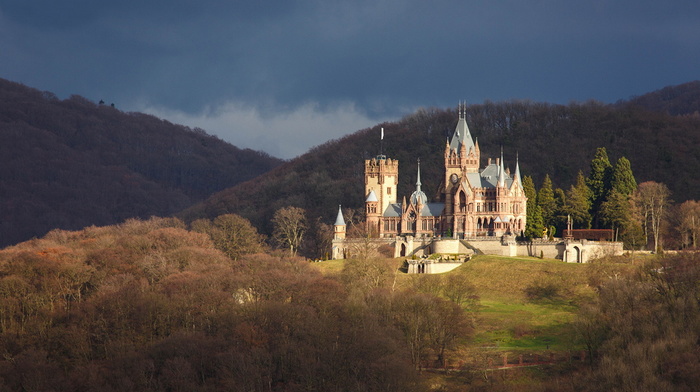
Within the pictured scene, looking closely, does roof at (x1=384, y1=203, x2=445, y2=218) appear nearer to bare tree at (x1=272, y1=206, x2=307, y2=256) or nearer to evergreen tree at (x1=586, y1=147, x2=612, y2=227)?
bare tree at (x1=272, y1=206, x2=307, y2=256)

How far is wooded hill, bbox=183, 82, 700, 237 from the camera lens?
137m

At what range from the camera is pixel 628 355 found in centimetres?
6088

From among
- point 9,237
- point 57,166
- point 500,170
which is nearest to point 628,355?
point 500,170

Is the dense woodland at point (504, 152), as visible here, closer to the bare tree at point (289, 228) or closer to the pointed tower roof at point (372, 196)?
the bare tree at point (289, 228)

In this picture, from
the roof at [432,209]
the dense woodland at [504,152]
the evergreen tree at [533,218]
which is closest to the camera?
the evergreen tree at [533,218]

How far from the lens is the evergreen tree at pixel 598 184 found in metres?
106

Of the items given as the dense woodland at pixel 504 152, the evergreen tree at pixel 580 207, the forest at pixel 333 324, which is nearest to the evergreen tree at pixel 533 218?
the evergreen tree at pixel 580 207

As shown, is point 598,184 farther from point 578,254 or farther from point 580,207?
point 578,254

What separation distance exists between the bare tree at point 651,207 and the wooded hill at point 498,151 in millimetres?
22133

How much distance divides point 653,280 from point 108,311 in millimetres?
39109

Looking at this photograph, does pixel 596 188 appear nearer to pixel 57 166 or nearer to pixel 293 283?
pixel 293 283

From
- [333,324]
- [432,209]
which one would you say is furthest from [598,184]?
[333,324]

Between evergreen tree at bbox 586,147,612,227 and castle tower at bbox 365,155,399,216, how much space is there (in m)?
21.6

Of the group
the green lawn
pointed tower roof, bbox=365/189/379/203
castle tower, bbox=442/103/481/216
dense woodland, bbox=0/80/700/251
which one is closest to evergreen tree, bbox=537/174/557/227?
castle tower, bbox=442/103/481/216
